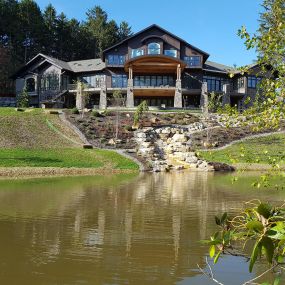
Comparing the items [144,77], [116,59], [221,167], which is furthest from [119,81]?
[221,167]

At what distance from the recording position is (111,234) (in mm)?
Result: 10773

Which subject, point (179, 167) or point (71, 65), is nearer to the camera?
point (179, 167)

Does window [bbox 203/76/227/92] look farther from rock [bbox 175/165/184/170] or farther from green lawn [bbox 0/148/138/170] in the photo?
green lawn [bbox 0/148/138/170]

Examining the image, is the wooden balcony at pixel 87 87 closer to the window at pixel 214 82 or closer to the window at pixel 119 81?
the window at pixel 119 81

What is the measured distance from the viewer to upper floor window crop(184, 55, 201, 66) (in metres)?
59.3

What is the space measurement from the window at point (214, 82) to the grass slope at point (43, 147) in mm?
25214

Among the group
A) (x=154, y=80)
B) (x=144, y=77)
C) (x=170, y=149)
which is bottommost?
(x=170, y=149)

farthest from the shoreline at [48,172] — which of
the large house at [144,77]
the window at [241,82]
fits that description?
the window at [241,82]

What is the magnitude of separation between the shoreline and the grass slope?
82 centimetres

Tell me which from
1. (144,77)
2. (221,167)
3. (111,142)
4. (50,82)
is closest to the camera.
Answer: (221,167)

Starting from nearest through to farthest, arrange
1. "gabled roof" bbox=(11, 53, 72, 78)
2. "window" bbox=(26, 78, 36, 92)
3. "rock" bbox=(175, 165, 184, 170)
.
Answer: "rock" bbox=(175, 165, 184, 170), "gabled roof" bbox=(11, 53, 72, 78), "window" bbox=(26, 78, 36, 92)

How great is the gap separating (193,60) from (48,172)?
37671 mm

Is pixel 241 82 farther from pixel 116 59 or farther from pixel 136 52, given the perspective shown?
pixel 116 59

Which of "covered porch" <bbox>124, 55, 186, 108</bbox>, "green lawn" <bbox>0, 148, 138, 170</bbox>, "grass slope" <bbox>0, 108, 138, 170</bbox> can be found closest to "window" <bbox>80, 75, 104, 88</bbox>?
"covered porch" <bbox>124, 55, 186, 108</bbox>
